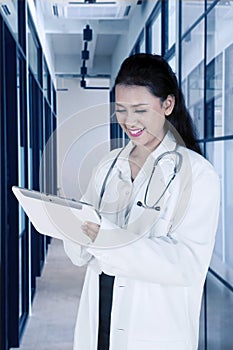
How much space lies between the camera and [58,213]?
1.29 metres

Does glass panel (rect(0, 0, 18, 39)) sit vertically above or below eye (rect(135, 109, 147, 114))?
above

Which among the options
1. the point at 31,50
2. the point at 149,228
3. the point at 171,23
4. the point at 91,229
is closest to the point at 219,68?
the point at 149,228

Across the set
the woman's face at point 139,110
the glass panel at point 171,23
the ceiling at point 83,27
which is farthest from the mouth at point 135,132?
the ceiling at point 83,27

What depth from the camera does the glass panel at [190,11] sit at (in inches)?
110

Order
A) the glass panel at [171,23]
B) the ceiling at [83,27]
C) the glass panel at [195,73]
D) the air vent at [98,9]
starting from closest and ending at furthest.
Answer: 1. the glass panel at [195,73]
2. the glass panel at [171,23]
3. the air vent at [98,9]
4. the ceiling at [83,27]

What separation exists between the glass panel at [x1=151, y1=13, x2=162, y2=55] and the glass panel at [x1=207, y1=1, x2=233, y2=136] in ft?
6.22

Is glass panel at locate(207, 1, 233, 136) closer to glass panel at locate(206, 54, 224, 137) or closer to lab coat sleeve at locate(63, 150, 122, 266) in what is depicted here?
glass panel at locate(206, 54, 224, 137)

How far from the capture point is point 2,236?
118 inches

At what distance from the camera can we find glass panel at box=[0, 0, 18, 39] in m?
2.93

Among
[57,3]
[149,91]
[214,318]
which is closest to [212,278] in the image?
[214,318]

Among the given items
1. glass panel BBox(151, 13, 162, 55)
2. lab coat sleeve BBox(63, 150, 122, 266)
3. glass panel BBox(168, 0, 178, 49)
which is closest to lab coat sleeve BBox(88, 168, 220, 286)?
lab coat sleeve BBox(63, 150, 122, 266)

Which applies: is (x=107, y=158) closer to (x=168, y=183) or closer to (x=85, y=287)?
(x=168, y=183)

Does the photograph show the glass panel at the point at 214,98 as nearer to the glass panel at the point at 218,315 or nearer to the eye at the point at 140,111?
the glass panel at the point at 218,315

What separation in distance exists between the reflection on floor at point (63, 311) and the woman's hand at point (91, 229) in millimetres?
1098
